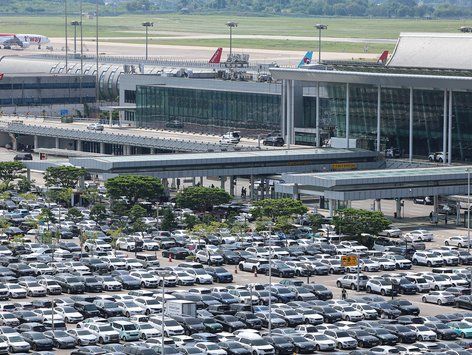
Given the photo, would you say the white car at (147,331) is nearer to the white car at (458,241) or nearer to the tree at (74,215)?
the white car at (458,241)

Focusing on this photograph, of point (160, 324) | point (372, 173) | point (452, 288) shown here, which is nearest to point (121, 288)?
point (160, 324)

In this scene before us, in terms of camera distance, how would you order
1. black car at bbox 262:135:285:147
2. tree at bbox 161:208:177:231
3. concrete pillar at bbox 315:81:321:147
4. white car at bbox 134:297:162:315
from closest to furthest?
white car at bbox 134:297:162:315
tree at bbox 161:208:177:231
concrete pillar at bbox 315:81:321:147
black car at bbox 262:135:285:147

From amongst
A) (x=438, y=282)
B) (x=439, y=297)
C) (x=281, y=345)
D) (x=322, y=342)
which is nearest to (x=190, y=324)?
(x=281, y=345)

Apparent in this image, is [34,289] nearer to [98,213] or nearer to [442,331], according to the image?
[442,331]

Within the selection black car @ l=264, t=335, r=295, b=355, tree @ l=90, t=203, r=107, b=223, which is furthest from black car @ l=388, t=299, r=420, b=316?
tree @ l=90, t=203, r=107, b=223

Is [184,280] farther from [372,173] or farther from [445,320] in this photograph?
[372,173]

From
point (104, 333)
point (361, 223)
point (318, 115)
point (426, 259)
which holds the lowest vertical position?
point (426, 259)

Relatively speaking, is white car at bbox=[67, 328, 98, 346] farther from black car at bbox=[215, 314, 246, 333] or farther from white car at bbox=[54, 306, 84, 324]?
black car at bbox=[215, 314, 246, 333]
